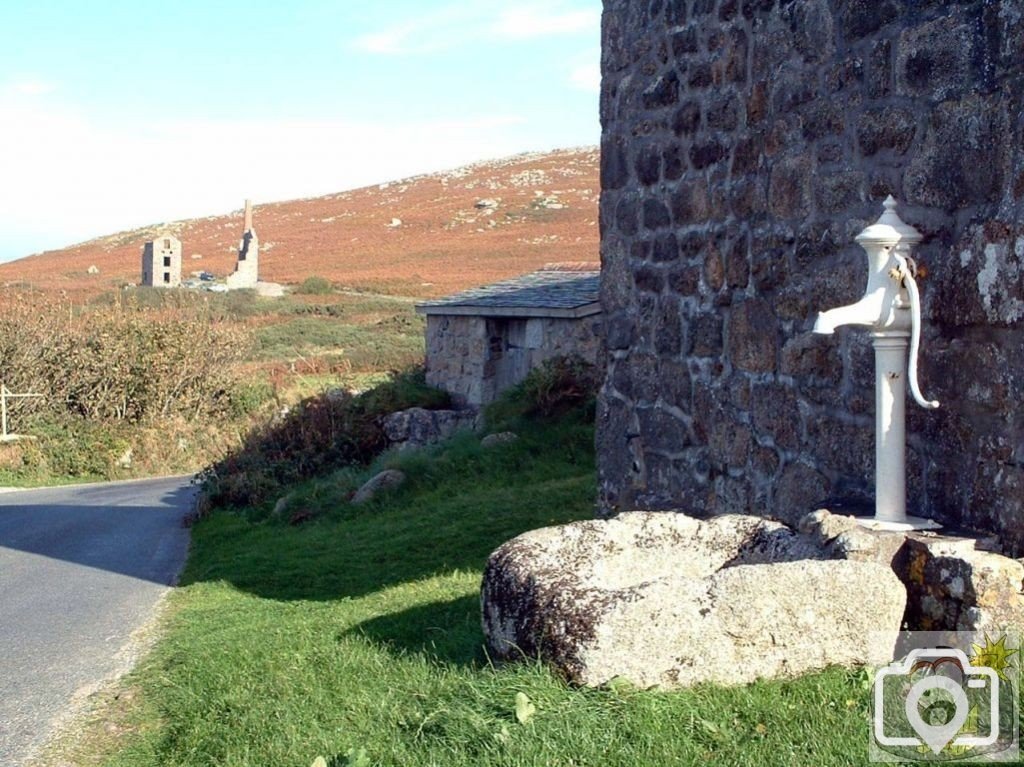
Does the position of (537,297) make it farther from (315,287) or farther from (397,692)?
(315,287)

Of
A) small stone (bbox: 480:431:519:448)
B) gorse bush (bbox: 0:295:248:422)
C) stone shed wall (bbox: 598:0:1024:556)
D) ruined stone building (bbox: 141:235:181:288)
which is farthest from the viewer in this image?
ruined stone building (bbox: 141:235:181:288)

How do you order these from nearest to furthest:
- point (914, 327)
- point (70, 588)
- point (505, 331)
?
point (914, 327) < point (70, 588) < point (505, 331)

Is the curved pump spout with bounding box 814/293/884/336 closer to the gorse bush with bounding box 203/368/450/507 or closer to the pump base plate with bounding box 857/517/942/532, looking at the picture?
the pump base plate with bounding box 857/517/942/532

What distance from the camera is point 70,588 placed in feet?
30.1

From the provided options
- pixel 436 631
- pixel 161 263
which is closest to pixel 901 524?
pixel 436 631

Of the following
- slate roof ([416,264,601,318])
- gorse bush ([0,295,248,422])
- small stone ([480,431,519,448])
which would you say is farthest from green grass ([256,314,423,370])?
small stone ([480,431,519,448])

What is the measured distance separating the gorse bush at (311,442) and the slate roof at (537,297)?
5.04ft

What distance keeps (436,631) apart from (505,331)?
12.2 metres

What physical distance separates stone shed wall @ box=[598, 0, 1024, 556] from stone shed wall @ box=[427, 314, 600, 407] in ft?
28.4

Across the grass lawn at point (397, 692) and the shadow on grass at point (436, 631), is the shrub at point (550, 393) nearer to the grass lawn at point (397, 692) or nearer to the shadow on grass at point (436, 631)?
the grass lawn at point (397, 692)

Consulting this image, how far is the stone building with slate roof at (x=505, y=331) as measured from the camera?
16.0 metres

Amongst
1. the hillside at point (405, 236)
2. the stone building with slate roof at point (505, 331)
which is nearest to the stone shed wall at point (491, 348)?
the stone building with slate roof at point (505, 331)

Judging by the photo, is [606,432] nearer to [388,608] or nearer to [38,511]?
[388,608]

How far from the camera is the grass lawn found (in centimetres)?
345
